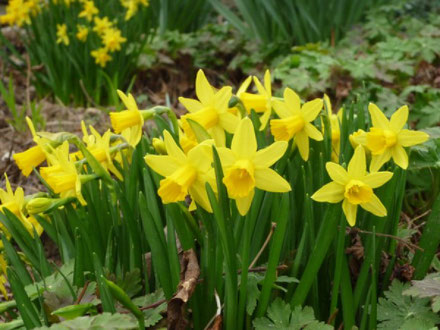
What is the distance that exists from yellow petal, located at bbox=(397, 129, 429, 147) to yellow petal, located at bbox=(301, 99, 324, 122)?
0.61ft

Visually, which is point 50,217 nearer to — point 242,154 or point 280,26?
point 242,154

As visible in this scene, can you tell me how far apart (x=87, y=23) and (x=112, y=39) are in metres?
0.24

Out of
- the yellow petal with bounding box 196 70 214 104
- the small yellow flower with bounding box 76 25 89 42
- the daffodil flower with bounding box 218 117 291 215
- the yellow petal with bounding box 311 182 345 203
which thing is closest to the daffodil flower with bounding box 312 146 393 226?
the yellow petal with bounding box 311 182 345 203

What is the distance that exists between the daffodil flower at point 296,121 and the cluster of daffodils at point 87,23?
2.60 meters

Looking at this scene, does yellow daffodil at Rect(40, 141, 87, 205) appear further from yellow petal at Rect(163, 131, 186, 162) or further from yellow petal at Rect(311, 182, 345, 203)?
yellow petal at Rect(311, 182, 345, 203)

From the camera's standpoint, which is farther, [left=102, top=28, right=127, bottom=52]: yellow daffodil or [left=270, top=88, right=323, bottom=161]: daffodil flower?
[left=102, top=28, right=127, bottom=52]: yellow daffodil

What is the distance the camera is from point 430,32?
3.57m

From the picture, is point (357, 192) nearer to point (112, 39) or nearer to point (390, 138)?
point (390, 138)

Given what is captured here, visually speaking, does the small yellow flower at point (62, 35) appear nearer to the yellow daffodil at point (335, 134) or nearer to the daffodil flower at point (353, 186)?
the yellow daffodil at point (335, 134)

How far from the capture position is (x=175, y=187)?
1048 millimetres

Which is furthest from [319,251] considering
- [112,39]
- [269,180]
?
[112,39]

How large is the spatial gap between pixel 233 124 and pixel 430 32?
108 inches

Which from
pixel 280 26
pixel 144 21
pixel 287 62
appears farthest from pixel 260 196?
pixel 144 21

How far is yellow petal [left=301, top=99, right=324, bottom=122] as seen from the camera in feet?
4.16
